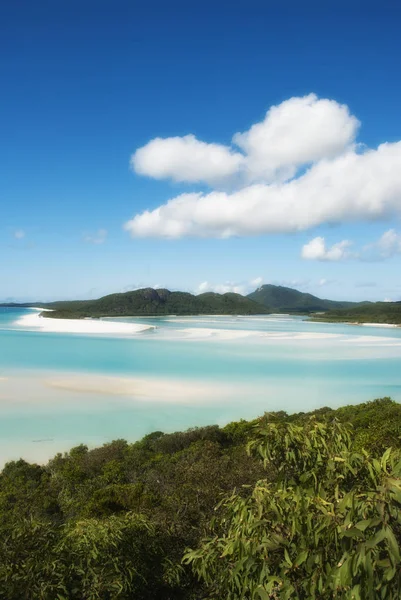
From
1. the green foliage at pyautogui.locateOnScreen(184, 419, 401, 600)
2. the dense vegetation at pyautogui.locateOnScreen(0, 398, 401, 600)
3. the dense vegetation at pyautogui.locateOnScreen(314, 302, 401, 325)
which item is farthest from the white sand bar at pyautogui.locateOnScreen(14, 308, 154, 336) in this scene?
the green foliage at pyautogui.locateOnScreen(184, 419, 401, 600)

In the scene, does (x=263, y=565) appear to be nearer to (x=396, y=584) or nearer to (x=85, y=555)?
(x=396, y=584)

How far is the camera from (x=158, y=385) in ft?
81.5

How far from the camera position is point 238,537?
2.63 metres

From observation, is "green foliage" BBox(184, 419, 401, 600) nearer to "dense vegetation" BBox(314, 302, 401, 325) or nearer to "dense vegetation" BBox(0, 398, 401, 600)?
"dense vegetation" BBox(0, 398, 401, 600)

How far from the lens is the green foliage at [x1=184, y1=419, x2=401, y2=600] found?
2.01 m

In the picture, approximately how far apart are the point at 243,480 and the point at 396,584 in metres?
6.15

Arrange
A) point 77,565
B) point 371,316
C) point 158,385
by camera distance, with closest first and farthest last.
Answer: point 77,565
point 158,385
point 371,316

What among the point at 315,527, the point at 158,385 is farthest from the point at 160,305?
the point at 315,527

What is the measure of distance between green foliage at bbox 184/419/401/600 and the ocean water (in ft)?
43.1

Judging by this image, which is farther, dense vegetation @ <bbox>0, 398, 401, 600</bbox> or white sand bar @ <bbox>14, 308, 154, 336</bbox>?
white sand bar @ <bbox>14, 308, 154, 336</bbox>

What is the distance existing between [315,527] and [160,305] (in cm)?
12967

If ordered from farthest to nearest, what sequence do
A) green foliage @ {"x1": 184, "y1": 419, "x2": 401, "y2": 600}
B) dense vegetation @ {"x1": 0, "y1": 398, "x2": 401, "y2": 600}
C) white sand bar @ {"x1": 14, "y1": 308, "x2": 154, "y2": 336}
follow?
white sand bar @ {"x1": 14, "y1": 308, "x2": 154, "y2": 336}
dense vegetation @ {"x1": 0, "y1": 398, "x2": 401, "y2": 600}
green foliage @ {"x1": 184, "y1": 419, "x2": 401, "y2": 600}

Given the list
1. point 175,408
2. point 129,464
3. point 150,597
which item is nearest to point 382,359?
point 175,408

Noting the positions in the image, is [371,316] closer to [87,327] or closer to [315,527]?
[87,327]
